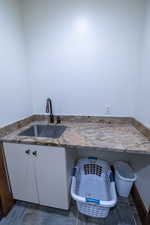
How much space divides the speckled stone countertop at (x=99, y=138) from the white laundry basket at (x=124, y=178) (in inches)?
22.1

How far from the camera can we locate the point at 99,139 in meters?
1.27

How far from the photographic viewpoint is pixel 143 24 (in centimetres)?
141

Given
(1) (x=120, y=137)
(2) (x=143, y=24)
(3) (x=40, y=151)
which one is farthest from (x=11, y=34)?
(1) (x=120, y=137)

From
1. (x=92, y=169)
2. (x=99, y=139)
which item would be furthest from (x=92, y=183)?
(x=99, y=139)

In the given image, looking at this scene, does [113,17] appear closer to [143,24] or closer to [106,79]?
[143,24]

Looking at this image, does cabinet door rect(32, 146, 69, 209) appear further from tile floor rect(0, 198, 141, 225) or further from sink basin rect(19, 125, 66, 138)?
sink basin rect(19, 125, 66, 138)

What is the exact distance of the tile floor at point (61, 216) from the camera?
1.29m

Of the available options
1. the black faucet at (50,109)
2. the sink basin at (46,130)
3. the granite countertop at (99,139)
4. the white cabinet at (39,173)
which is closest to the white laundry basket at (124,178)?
the granite countertop at (99,139)

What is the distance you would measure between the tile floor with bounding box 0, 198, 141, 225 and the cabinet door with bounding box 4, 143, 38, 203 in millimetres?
129

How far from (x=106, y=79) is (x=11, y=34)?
1.28 m

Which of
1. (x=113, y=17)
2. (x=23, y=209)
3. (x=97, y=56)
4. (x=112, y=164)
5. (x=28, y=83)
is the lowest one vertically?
(x=23, y=209)

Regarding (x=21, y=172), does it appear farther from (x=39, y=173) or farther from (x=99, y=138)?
(x=99, y=138)

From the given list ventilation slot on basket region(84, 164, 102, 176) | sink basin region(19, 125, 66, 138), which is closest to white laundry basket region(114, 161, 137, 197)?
ventilation slot on basket region(84, 164, 102, 176)

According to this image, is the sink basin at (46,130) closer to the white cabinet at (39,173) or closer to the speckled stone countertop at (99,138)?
the speckled stone countertop at (99,138)
